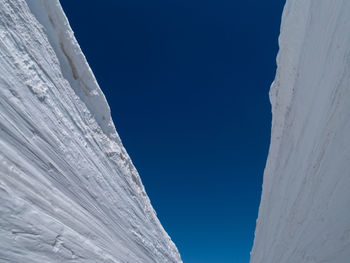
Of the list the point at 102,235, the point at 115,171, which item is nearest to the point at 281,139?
the point at 115,171

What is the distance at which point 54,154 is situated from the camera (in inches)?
163

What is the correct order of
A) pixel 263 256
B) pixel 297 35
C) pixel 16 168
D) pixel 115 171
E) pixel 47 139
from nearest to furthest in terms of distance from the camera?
1. pixel 16 168
2. pixel 47 139
3. pixel 115 171
4. pixel 297 35
5. pixel 263 256

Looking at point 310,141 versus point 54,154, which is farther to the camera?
point 310,141

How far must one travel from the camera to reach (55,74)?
4508mm

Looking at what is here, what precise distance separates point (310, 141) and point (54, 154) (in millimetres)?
4194

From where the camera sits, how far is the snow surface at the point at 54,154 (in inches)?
135

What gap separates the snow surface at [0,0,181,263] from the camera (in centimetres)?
342

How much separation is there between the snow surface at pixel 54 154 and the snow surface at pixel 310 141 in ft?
10.6

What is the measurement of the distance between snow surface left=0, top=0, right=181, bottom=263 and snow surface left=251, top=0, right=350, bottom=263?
10.6 ft

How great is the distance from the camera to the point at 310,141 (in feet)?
18.2

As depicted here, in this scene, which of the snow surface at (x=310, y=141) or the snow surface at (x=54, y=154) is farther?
the snow surface at (x=310, y=141)

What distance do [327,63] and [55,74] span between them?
4.14 metres

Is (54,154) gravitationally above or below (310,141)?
below

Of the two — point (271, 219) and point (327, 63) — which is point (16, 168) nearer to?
point (327, 63)
